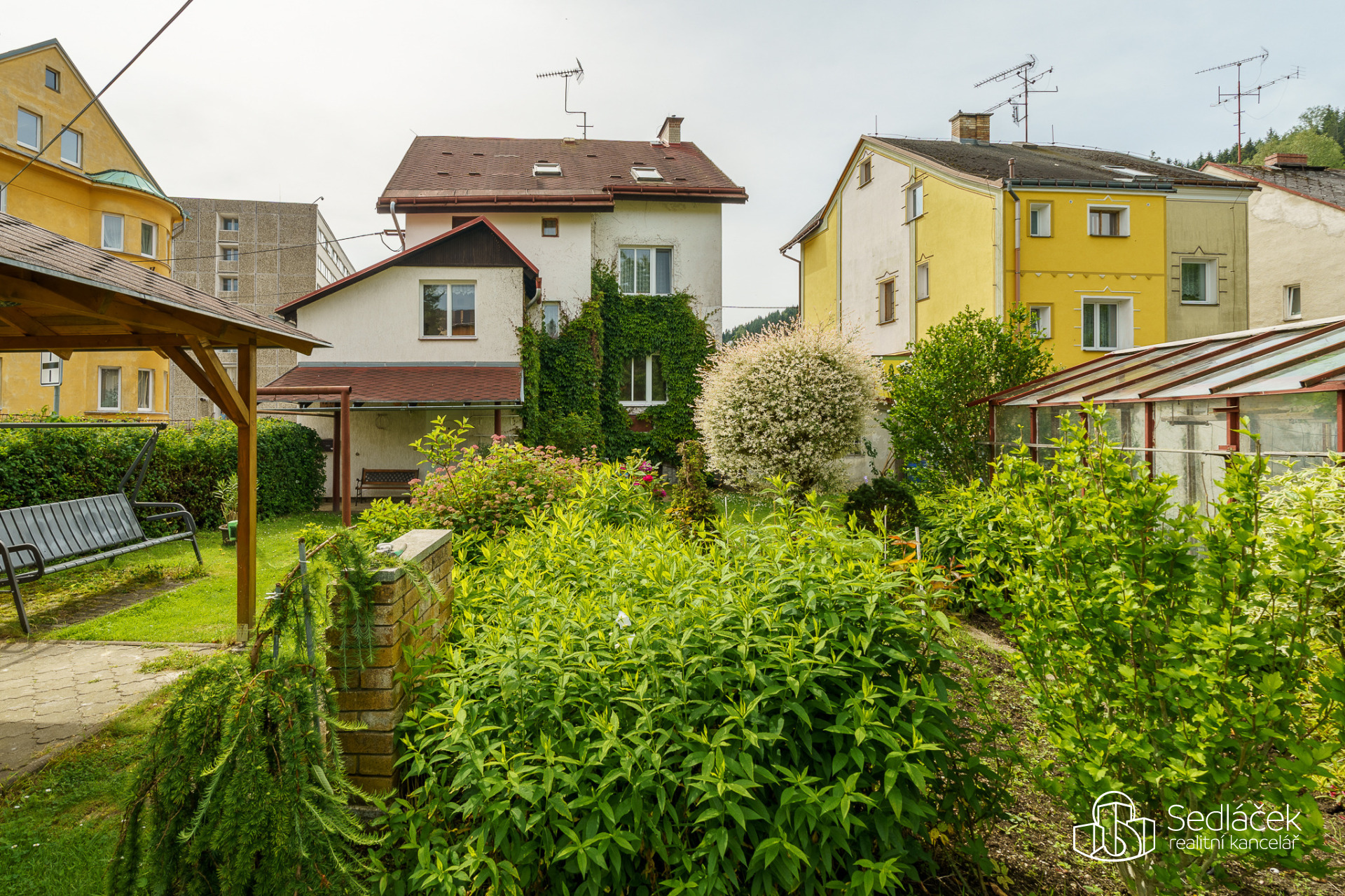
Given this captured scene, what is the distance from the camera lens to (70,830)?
336cm

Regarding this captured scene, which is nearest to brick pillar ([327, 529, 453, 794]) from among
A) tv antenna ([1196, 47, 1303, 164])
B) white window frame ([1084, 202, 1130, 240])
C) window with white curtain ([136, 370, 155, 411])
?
white window frame ([1084, 202, 1130, 240])

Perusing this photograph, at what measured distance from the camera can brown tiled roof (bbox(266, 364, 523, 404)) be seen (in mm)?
16172

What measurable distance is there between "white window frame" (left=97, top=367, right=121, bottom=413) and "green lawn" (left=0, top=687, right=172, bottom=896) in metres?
24.4

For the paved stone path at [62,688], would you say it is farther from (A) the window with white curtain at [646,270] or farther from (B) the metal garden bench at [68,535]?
A: (A) the window with white curtain at [646,270]

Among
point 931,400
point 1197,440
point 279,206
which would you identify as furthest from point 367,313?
point 279,206

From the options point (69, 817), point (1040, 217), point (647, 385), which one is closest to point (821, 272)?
point (1040, 217)

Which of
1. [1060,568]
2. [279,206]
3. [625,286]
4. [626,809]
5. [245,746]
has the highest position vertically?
[279,206]

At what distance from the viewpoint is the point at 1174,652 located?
2354 mm

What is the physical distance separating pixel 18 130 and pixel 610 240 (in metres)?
17.8

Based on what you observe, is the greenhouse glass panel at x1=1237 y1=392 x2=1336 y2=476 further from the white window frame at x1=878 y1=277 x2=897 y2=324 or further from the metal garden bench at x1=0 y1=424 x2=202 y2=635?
the white window frame at x1=878 y1=277 x2=897 y2=324

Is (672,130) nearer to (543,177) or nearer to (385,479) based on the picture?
(543,177)

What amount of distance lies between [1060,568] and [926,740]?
0.87 meters

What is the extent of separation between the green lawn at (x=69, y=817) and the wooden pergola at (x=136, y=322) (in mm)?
1033

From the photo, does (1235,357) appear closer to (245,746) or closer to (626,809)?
(626,809)
